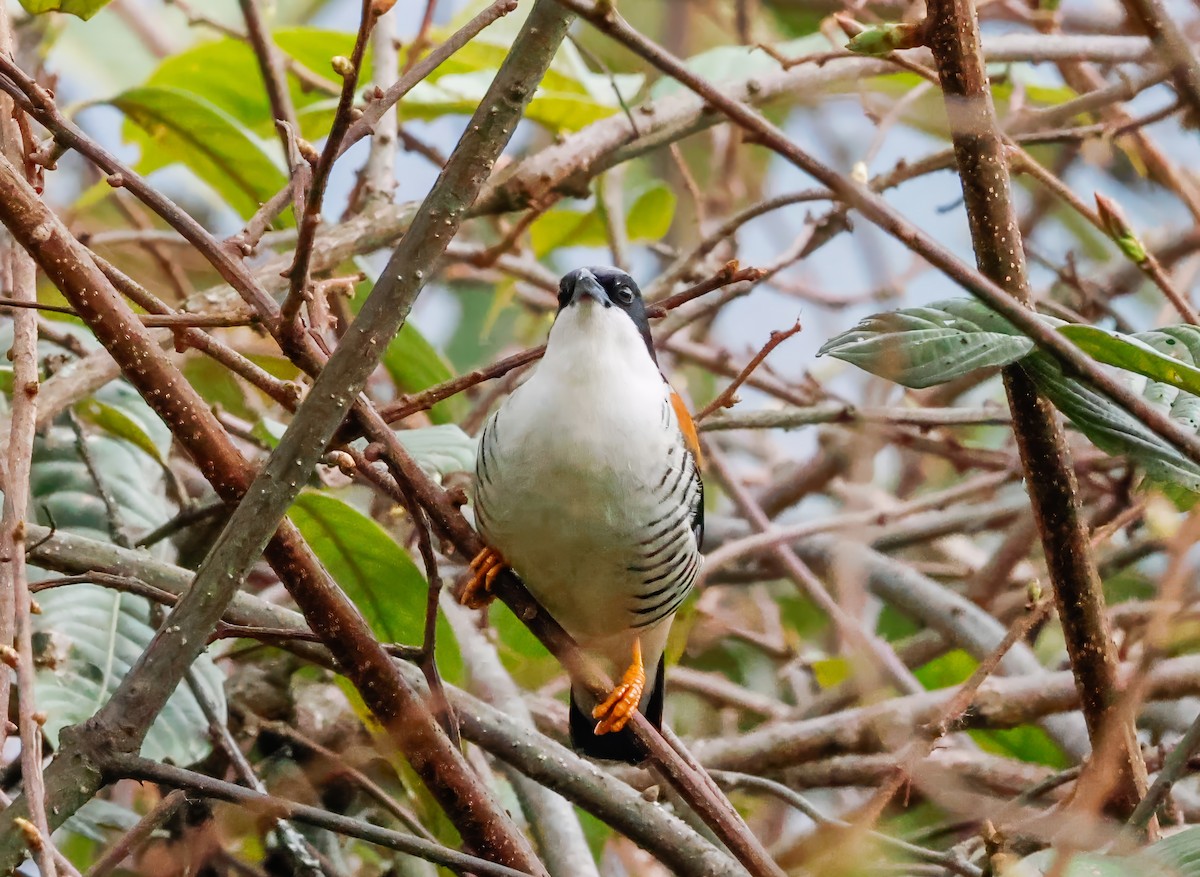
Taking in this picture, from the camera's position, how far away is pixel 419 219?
1559 mm

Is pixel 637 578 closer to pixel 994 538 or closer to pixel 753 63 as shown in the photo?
pixel 753 63

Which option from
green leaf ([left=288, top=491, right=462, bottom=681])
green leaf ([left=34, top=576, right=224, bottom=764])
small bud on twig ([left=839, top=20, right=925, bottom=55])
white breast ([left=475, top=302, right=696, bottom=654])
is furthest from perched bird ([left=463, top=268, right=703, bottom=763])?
small bud on twig ([left=839, top=20, right=925, bottom=55])

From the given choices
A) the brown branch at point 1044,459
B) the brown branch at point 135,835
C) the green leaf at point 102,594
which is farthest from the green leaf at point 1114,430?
the green leaf at point 102,594

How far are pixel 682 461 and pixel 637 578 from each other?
252 millimetres

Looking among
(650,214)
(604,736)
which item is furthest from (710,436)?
(604,736)

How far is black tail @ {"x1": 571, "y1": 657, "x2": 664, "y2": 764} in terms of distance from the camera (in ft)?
9.55

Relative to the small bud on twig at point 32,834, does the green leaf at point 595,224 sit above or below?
above

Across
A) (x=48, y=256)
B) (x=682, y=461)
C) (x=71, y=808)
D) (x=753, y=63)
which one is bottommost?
(x=71, y=808)

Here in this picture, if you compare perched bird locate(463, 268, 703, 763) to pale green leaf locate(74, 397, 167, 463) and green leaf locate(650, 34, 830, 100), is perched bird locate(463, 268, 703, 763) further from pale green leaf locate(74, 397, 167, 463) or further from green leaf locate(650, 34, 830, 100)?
green leaf locate(650, 34, 830, 100)

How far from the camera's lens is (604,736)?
2936 millimetres

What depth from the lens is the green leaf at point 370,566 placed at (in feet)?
8.29

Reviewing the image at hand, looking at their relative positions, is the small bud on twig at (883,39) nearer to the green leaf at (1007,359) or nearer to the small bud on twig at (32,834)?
the green leaf at (1007,359)

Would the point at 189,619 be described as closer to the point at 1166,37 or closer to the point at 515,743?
the point at 515,743

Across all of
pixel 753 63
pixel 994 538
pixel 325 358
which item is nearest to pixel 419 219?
pixel 325 358
